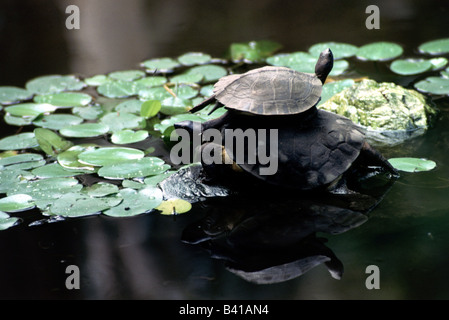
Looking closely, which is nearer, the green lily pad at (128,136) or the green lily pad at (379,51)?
the green lily pad at (128,136)

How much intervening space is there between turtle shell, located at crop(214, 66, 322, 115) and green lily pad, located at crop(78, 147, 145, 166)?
513 mm

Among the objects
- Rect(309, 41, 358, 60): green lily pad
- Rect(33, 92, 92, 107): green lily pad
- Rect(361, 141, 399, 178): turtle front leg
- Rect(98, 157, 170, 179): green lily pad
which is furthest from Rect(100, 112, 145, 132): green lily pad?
Rect(309, 41, 358, 60): green lily pad

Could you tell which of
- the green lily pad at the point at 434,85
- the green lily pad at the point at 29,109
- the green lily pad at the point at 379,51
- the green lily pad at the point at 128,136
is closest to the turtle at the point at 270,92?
the green lily pad at the point at 128,136

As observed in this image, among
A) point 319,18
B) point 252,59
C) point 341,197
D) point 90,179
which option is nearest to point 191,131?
point 90,179

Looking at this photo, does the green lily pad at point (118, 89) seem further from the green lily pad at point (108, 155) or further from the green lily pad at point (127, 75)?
the green lily pad at point (108, 155)

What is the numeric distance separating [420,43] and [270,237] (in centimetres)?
229

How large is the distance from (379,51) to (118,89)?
5.14 feet

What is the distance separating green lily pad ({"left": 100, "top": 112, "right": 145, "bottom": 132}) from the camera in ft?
9.00

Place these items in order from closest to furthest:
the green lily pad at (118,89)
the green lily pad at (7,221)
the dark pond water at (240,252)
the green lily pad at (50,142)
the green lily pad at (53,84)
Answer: the dark pond water at (240,252)
the green lily pad at (7,221)
the green lily pad at (50,142)
the green lily pad at (118,89)
the green lily pad at (53,84)

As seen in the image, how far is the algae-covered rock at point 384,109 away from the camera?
267 cm

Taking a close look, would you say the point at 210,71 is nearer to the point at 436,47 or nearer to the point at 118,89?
the point at 118,89

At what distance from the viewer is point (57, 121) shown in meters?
2.84

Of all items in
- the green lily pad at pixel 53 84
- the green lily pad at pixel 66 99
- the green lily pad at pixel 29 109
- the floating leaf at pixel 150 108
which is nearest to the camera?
the floating leaf at pixel 150 108

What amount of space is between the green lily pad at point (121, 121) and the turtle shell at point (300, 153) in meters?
0.74
